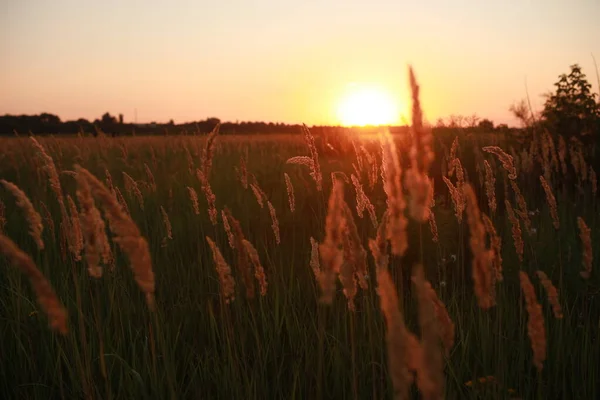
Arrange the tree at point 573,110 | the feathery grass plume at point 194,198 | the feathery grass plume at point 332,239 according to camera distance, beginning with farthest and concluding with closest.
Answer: the tree at point 573,110, the feathery grass plume at point 194,198, the feathery grass plume at point 332,239

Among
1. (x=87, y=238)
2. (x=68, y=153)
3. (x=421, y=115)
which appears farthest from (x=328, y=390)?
(x=68, y=153)

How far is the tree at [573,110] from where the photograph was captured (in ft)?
20.0

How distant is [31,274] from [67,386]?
1483 millimetres

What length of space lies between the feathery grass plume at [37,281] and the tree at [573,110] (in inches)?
265

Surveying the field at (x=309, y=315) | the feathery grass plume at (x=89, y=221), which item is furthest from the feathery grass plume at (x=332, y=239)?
the feathery grass plume at (x=89, y=221)

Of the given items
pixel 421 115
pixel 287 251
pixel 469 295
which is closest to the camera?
pixel 421 115

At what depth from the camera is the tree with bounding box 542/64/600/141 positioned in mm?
6109

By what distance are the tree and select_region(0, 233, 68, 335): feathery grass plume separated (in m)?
6.73

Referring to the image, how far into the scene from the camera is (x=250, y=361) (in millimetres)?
2254

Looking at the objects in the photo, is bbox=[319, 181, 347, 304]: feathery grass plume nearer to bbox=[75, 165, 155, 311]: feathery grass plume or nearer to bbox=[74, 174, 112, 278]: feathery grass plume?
bbox=[75, 165, 155, 311]: feathery grass plume

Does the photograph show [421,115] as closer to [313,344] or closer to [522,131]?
[313,344]

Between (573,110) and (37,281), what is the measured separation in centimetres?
688

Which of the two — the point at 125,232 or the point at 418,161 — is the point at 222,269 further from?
the point at 418,161

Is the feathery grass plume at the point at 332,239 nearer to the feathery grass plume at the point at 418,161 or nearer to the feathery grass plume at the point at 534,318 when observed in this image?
the feathery grass plume at the point at 418,161
